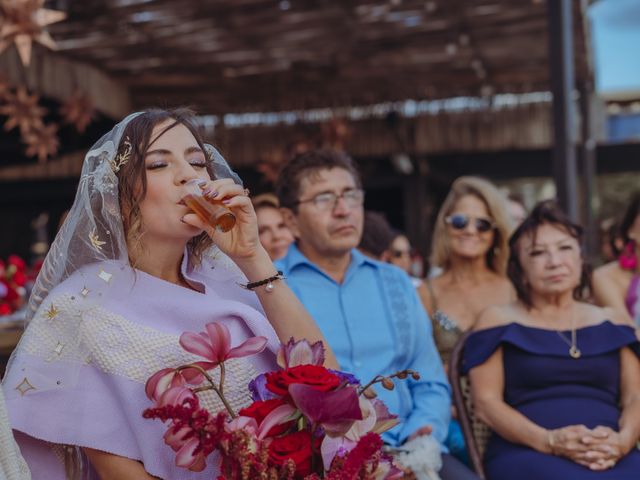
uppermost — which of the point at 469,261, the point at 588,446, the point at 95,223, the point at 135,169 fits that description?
the point at 135,169

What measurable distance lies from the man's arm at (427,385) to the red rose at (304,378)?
73.5 inches

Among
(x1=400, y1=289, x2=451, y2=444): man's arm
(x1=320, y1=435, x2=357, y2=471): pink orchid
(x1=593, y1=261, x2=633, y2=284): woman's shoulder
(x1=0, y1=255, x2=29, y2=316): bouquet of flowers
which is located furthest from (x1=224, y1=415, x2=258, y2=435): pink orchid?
(x1=0, y1=255, x2=29, y2=316): bouquet of flowers

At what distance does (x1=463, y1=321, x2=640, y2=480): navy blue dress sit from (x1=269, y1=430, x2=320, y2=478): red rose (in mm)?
2012

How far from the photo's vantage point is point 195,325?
2021 mm

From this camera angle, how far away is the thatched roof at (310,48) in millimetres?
6633

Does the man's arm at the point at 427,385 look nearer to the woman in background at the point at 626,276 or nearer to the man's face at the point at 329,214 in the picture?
the man's face at the point at 329,214

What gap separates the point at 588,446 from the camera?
10.7ft

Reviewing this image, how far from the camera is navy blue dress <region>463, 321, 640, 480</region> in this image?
3412 mm

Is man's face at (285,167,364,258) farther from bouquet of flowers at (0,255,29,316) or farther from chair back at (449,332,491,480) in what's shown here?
bouquet of flowers at (0,255,29,316)

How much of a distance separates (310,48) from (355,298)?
15.9 feet

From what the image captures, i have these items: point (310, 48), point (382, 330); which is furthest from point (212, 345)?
point (310, 48)

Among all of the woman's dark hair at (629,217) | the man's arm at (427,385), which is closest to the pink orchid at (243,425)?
the man's arm at (427,385)

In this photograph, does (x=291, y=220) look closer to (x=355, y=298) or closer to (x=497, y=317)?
(x=355, y=298)

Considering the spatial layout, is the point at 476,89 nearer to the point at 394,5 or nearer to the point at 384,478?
the point at 394,5
